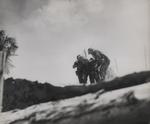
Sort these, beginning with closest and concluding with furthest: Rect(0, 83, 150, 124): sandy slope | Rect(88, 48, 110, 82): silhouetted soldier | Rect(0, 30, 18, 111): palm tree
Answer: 1. Rect(0, 83, 150, 124): sandy slope
2. Rect(88, 48, 110, 82): silhouetted soldier
3. Rect(0, 30, 18, 111): palm tree

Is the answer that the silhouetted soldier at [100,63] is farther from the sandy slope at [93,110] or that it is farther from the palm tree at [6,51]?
the palm tree at [6,51]

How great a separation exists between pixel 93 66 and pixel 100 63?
51 mm

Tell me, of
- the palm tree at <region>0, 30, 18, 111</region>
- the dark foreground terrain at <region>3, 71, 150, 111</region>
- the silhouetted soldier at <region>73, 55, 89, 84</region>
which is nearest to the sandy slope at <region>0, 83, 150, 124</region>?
the dark foreground terrain at <region>3, 71, 150, 111</region>

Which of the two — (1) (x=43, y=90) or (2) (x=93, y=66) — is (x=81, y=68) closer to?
(2) (x=93, y=66)

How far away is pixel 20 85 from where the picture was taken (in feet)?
7.68

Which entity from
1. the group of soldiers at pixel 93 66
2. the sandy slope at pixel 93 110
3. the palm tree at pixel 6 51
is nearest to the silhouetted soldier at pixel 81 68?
the group of soldiers at pixel 93 66

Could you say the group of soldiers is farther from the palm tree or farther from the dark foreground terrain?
Result: the palm tree

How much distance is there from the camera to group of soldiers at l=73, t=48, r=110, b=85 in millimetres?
2133

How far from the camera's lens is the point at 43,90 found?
225cm

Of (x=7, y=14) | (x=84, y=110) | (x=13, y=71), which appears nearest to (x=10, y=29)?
(x=7, y=14)

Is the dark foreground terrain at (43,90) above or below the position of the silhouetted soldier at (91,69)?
below

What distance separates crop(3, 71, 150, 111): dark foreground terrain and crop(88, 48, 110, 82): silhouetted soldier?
6 centimetres

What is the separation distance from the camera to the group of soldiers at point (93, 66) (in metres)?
2.13

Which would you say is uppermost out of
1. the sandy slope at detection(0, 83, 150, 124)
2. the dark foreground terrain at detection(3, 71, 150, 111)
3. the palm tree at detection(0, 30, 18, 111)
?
the palm tree at detection(0, 30, 18, 111)
